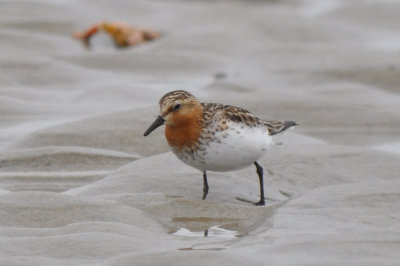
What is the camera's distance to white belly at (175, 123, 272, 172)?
646 cm

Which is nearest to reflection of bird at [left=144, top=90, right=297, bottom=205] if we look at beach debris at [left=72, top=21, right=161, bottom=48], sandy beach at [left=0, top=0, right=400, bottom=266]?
sandy beach at [left=0, top=0, right=400, bottom=266]

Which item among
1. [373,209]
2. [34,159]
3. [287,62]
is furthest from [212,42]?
[373,209]

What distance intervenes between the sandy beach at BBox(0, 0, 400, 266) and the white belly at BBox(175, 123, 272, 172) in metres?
0.30

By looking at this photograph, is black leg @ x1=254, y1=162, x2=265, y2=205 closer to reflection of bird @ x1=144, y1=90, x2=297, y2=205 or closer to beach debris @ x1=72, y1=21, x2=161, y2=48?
reflection of bird @ x1=144, y1=90, x2=297, y2=205

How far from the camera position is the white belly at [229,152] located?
646cm

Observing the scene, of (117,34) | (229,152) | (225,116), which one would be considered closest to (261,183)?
(229,152)

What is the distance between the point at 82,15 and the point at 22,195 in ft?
28.9

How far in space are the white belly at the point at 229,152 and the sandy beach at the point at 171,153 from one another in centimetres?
30

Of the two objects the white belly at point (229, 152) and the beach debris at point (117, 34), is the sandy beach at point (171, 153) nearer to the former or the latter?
the beach debris at point (117, 34)

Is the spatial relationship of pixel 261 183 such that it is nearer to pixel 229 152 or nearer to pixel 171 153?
pixel 229 152

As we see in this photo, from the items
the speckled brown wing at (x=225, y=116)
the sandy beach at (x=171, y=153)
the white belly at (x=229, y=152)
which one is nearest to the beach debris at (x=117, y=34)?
the sandy beach at (x=171, y=153)

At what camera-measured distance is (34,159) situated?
7.52 m

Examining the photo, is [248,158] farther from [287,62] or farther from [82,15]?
[82,15]

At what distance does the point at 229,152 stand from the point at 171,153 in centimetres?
118
